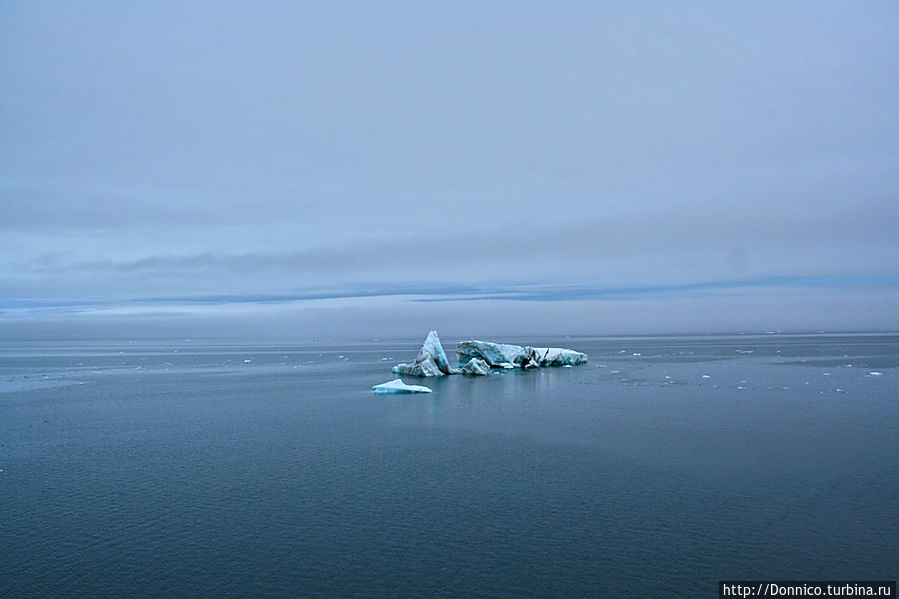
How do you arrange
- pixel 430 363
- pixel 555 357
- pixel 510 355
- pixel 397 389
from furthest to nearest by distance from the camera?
pixel 555 357, pixel 510 355, pixel 430 363, pixel 397 389

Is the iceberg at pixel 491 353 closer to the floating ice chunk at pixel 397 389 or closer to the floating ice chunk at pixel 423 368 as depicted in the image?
the floating ice chunk at pixel 423 368

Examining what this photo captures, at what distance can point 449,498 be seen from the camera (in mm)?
9578

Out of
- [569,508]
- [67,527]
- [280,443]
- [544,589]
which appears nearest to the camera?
[544,589]

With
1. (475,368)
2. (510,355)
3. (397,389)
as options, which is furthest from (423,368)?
(510,355)

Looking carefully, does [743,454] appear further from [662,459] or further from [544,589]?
[544,589]

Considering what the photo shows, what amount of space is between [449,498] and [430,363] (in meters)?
21.4

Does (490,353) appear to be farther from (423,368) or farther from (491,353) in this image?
(423,368)

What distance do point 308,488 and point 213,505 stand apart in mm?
1569

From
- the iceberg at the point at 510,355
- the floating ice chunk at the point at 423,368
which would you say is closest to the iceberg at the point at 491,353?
the iceberg at the point at 510,355

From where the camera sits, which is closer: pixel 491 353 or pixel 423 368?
pixel 423 368

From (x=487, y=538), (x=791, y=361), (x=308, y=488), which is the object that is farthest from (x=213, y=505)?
(x=791, y=361)

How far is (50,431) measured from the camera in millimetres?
15875

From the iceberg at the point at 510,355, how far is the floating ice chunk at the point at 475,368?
1404 millimetres

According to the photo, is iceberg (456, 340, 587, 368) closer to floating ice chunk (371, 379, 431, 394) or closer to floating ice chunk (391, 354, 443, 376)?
floating ice chunk (391, 354, 443, 376)
